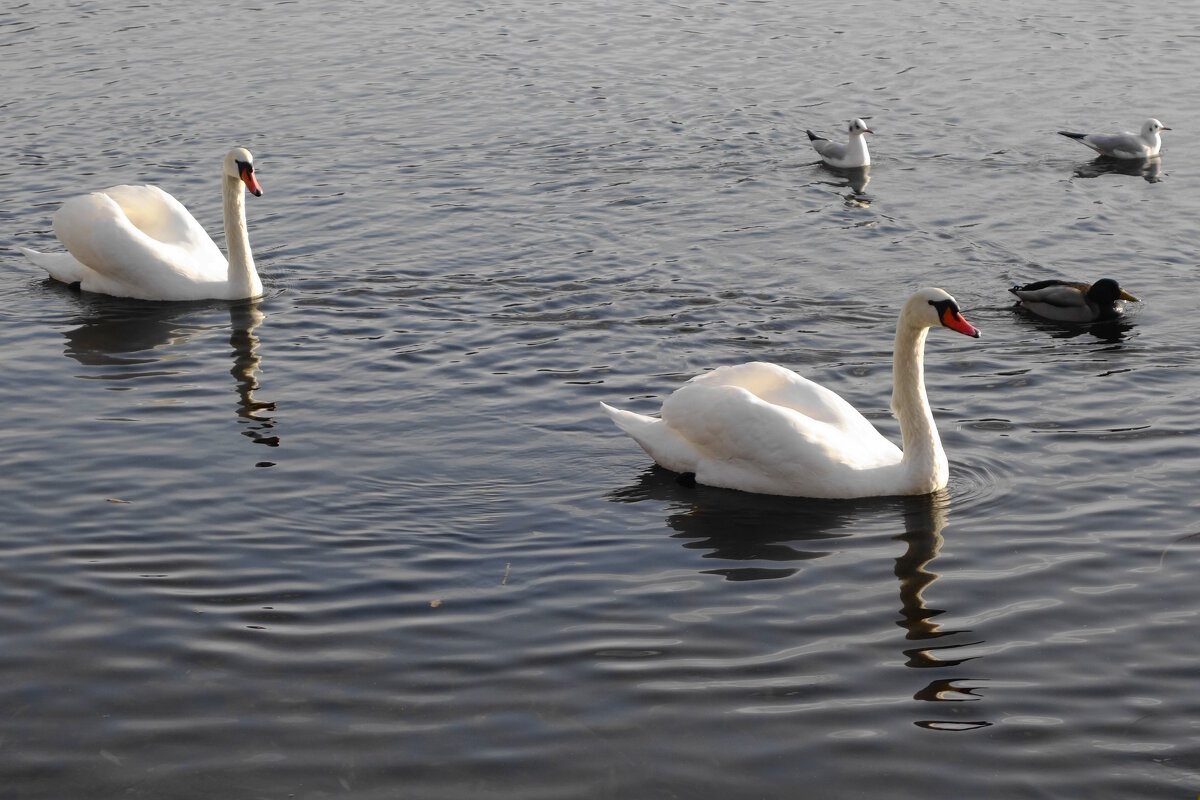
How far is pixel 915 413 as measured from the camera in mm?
10305

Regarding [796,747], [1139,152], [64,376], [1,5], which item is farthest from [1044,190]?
[1,5]

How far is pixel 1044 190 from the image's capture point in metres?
18.7

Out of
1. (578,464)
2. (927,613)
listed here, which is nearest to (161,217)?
(578,464)

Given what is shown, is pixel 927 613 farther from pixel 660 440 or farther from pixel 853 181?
pixel 853 181

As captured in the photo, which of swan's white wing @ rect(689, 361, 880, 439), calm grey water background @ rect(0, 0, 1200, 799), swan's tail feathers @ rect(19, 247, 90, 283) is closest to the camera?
calm grey water background @ rect(0, 0, 1200, 799)

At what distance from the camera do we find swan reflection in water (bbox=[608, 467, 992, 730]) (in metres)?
8.41

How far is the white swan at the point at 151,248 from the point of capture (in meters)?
15.0

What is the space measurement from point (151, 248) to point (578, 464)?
6153mm

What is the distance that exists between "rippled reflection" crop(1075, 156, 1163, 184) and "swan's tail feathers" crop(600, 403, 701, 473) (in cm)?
1075

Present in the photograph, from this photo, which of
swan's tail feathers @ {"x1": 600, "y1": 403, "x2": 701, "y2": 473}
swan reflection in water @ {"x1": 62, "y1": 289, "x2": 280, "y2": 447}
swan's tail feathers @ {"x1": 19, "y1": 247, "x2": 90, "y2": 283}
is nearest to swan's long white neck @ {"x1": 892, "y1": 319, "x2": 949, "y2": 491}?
swan's tail feathers @ {"x1": 600, "y1": 403, "x2": 701, "y2": 473}

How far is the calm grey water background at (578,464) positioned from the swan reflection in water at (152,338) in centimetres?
7

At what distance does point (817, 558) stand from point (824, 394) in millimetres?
1544

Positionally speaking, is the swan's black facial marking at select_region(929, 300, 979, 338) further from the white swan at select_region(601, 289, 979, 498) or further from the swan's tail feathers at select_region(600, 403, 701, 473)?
the swan's tail feathers at select_region(600, 403, 701, 473)

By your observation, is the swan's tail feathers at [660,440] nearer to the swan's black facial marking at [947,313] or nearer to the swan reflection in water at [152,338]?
the swan's black facial marking at [947,313]
